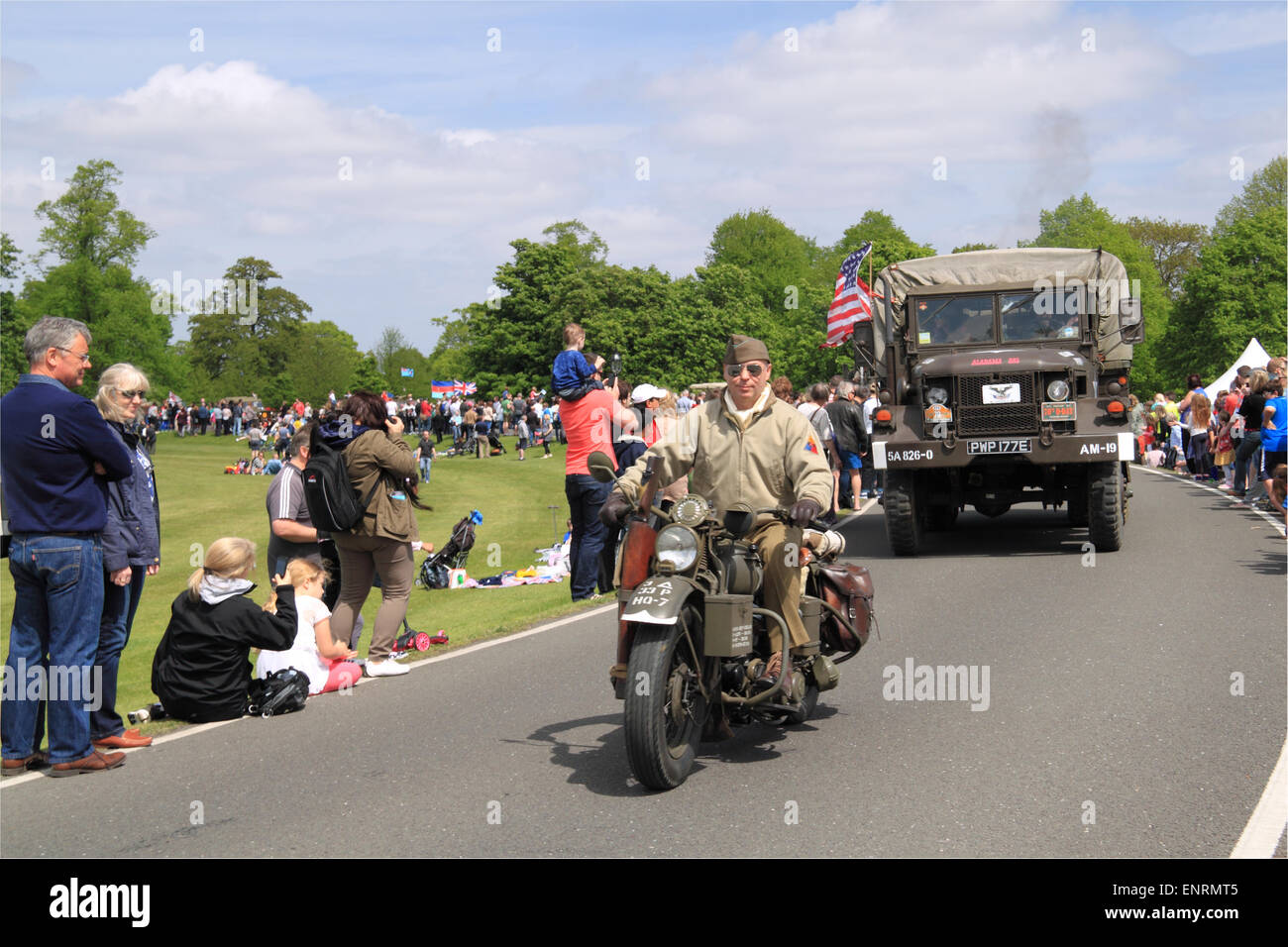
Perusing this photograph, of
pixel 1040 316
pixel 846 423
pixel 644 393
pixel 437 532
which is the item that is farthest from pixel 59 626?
pixel 437 532

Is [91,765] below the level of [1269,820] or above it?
below

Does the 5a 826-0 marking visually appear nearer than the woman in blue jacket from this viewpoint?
No

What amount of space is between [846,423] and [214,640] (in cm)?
1271

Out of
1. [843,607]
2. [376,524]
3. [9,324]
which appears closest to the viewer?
[843,607]

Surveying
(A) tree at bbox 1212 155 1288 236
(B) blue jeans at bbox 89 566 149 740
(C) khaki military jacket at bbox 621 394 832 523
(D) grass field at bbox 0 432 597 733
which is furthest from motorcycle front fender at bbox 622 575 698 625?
(A) tree at bbox 1212 155 1288 236

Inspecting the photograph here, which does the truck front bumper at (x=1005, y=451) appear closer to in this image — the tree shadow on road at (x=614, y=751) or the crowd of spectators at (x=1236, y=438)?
the crowd of spectators at (x=1236, y=438)

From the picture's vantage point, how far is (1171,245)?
9231 cm

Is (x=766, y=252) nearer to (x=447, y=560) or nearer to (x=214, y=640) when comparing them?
(x=447, y=560)

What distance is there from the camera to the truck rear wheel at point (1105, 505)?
1399 cm

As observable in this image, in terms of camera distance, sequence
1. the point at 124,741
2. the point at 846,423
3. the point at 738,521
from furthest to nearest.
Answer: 1. the point at 846,423
2. the point at 124,741
3. the point at 738,521

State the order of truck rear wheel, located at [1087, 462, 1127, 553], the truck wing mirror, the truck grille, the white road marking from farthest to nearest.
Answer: the truck wing mirror, the truck grille, truck rear wheel, located at [1087, 462, 1127, 553], the white road marking

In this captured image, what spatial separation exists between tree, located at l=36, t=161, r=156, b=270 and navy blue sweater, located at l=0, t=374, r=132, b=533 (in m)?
79.4

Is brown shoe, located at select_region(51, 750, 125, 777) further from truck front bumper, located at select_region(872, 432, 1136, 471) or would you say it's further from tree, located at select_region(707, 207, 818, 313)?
tree, located at select_region(707, 207, 818, 313)

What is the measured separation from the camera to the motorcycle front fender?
5546 millimetres
